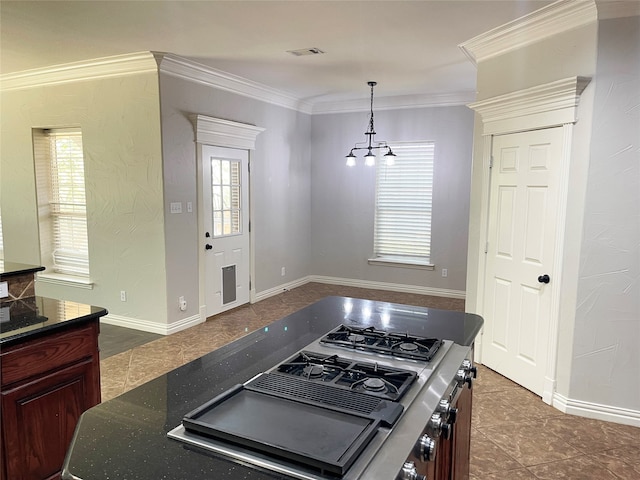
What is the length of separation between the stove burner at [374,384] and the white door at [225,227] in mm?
3935

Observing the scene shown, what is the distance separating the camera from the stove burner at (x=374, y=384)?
52.4 inches

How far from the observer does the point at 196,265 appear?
4.98 meters

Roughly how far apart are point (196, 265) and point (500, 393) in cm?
326

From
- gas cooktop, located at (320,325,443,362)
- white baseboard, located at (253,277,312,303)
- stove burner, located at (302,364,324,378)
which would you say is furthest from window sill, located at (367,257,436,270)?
stove burner, located at (302,364,324,378)

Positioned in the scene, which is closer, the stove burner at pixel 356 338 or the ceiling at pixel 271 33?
the stove burner at pixel 356 338

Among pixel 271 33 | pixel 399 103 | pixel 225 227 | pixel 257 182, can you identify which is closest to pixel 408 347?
pixel 271 33

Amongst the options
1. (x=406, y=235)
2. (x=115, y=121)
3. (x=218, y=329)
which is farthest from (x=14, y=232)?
(x=406, y=235)

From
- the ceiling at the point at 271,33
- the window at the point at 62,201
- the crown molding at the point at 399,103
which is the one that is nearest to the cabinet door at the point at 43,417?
the ceiling at the point at 271,33

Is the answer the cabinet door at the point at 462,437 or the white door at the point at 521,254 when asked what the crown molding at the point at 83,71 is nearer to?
the white door at the point at 521,254

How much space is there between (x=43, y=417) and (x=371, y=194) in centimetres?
534

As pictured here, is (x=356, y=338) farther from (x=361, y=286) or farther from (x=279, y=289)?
(x=361, y=286)

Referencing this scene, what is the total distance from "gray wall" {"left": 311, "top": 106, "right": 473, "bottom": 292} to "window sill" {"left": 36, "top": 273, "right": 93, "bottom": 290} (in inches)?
133

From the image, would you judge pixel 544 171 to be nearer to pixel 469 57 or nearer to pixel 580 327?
pixel 580 327

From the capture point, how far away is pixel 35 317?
2.11m
